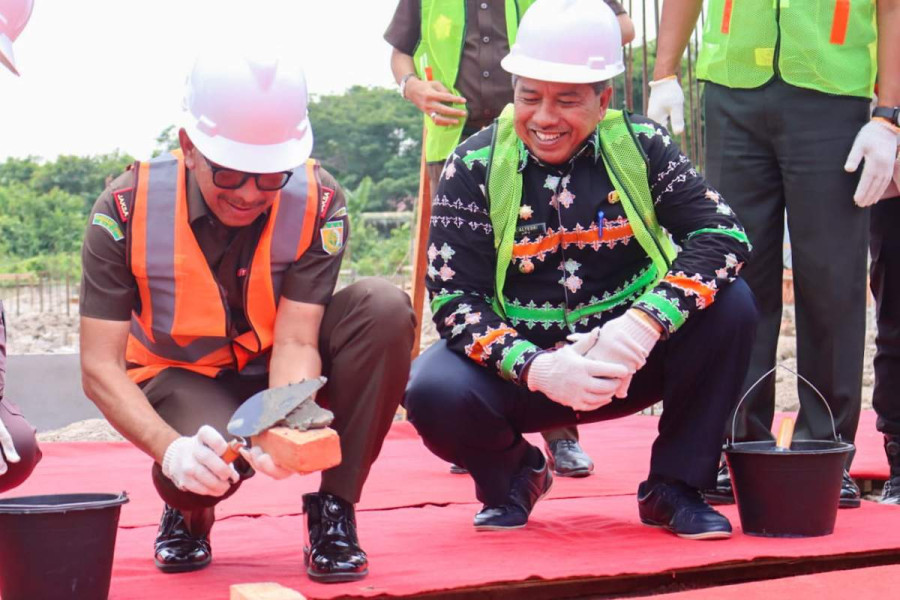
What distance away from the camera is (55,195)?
91.5 ft

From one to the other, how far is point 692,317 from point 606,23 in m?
0.74

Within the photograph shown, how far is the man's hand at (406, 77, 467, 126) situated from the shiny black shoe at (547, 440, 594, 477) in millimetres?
1077

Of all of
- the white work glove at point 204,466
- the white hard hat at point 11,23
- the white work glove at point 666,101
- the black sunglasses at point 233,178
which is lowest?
the white work glove at point 204,466

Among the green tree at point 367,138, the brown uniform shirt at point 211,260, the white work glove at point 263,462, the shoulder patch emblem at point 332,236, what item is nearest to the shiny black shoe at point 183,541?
the brown uniform shirt at point 211,260

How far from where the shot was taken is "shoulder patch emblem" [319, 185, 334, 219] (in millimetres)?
2508

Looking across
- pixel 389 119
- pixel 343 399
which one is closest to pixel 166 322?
pixel 343 399

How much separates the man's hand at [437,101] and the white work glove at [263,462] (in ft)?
6.06

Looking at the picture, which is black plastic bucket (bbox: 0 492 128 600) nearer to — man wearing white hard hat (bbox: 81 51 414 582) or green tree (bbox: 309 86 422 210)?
man wearing white hard hat (bbox: 81 51 414 582)

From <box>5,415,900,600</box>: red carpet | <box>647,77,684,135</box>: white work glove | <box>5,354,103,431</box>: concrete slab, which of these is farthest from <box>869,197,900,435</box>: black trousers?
<box>5,354,103,431</box>: concrete slab

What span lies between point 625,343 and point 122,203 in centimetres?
109

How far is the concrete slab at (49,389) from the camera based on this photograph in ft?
22.9

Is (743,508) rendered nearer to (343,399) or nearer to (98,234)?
(343,399)

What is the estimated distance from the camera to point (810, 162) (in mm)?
3125

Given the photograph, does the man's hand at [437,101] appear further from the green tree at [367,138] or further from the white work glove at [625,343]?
the green tree at [367,138]
